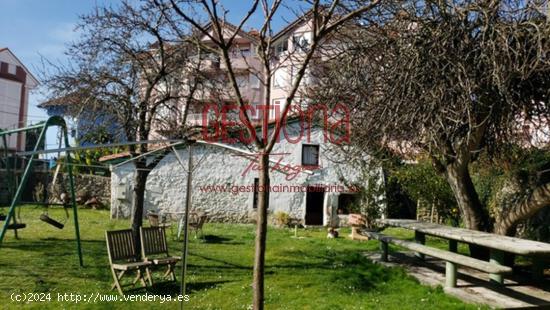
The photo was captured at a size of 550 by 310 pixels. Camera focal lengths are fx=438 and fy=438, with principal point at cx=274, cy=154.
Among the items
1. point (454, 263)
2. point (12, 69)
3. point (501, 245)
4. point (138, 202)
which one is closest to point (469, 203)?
point (454, 263)

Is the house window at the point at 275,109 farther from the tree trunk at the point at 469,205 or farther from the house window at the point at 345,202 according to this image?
the tree trunk at the point at 469,205

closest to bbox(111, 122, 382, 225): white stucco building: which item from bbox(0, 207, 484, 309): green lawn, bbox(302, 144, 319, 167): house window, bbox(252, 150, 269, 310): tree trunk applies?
bbox(302, 144, 319, 167): house window

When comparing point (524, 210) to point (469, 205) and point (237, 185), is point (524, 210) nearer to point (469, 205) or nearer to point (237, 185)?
point (469, 205)

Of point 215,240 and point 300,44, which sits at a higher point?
point 300,44

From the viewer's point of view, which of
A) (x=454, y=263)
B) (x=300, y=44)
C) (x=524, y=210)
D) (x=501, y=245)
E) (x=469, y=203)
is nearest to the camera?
(x=501, y=245)

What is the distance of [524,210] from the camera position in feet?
24.4

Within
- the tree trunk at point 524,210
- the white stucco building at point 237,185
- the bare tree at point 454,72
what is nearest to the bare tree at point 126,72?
the bare tree at point 454,72

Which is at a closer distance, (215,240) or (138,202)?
(138,202)

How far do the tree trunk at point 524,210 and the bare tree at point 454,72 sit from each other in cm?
2

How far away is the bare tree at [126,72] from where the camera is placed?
8.80 m

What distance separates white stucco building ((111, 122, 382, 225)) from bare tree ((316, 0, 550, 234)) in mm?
9699

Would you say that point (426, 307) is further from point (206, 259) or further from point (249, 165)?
point (249, 165)

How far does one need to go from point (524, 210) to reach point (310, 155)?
10.6 meters

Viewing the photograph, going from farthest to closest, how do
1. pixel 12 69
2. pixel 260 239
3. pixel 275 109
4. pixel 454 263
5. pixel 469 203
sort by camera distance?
pixel 12 69, pixel 275 109, pixel 469 203, pixel 454 263, pixel 260 239
